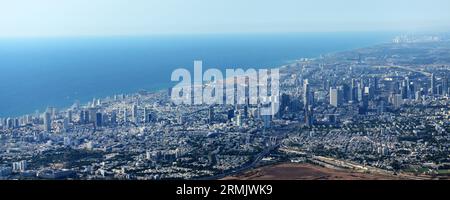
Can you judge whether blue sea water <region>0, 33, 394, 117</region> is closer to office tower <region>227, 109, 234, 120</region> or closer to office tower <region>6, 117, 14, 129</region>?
office tower <region>6, 117, 14, 129</region>

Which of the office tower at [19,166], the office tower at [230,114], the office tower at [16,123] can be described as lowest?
the office tower at [19,166]

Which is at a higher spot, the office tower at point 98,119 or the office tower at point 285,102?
the office tower at point 285,102

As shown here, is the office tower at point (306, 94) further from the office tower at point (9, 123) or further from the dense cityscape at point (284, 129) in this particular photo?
the office tower at point (9, 123)

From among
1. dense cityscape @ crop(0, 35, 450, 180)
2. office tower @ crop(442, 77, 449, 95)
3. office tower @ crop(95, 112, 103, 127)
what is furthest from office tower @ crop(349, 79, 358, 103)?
office tower @ crop(95, 112, 103, 127)

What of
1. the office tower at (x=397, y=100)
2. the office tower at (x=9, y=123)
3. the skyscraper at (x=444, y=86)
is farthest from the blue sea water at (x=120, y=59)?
the skyscraper at (x=444, y=86)

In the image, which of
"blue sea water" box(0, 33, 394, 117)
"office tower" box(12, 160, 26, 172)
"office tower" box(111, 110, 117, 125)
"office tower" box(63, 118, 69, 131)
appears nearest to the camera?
"office tower" box(12, 160, 26, 172)

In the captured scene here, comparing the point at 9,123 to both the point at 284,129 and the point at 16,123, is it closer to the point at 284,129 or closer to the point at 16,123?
the point at 16,123
